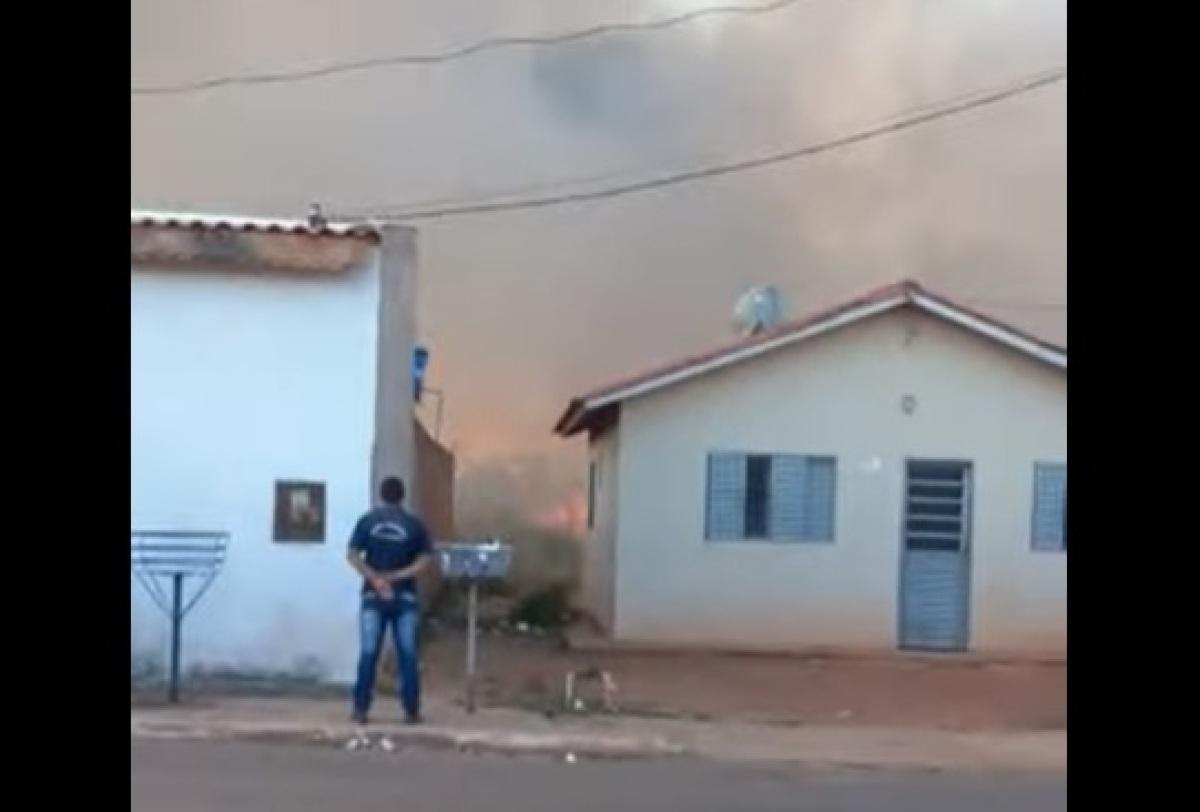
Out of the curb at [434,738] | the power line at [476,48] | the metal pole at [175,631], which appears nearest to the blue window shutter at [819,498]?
the metal pole at [175,631]

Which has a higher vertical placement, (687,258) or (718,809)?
(687,258)

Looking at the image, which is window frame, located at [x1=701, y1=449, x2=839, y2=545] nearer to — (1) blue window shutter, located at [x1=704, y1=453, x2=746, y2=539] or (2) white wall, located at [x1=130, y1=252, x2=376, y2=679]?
(1) blue window shutter, located at [x1=704, y1=453, x2=746, y2=539]

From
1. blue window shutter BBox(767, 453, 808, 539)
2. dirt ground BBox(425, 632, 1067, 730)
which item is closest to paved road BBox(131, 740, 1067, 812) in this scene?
dirt ground BBox(425, 632, 1067, 730)

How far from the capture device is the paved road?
11602mm

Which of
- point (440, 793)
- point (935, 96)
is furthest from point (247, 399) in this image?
point (935, 96)

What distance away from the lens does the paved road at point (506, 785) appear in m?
11.6

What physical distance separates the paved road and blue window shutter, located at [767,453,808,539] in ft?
34.2

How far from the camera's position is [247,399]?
17625mm

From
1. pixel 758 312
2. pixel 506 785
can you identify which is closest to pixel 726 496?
pixel 758 312

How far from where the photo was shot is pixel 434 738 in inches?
584

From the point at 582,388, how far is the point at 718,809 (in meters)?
27.1

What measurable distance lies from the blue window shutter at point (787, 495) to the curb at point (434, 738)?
399 inches
